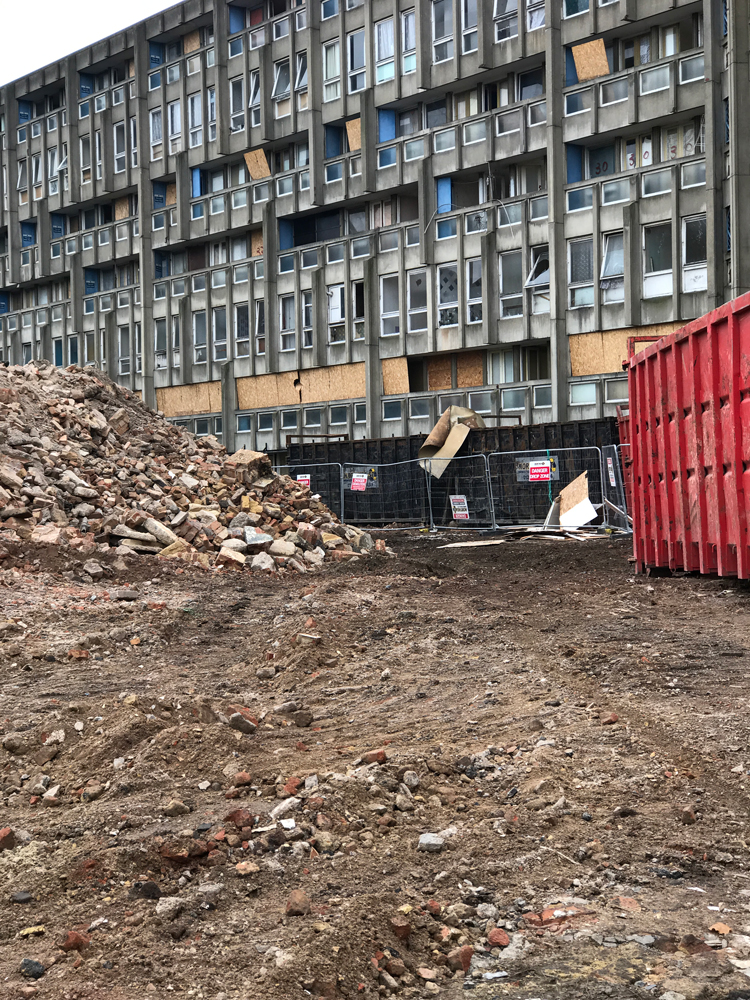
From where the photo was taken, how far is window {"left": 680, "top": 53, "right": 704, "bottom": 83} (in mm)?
30891

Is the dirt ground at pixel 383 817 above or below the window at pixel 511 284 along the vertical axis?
below

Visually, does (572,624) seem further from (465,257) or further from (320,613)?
(465,257)

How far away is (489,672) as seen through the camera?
27.0 ft

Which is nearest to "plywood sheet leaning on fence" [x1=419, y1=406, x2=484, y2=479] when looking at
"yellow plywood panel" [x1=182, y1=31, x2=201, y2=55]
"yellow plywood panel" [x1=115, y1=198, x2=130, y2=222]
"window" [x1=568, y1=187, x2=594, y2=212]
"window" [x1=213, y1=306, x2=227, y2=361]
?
"window" [x1=568, y1=187, x2=594, y2=212]

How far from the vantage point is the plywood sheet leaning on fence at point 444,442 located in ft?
90.3

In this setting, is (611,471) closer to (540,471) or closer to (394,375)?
(540,471)

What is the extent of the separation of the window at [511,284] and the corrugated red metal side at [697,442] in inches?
895

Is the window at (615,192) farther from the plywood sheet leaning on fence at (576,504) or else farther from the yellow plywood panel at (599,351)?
the plywood sheet leaning on fence at (576,504)

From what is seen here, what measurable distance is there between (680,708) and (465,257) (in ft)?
105

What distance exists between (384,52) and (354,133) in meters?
3.21

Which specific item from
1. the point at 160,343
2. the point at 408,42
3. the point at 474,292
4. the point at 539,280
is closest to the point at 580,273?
the point at 539,280

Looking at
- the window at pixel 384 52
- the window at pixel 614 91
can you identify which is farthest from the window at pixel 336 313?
the window at pixel 614 91

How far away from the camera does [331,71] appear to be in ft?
137

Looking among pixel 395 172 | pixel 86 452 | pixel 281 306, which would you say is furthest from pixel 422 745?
pixel 281 306
